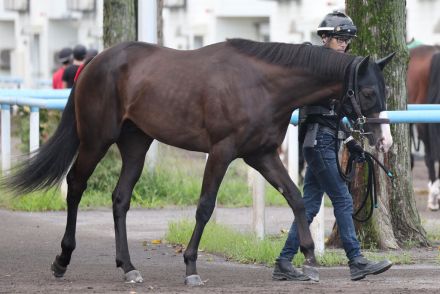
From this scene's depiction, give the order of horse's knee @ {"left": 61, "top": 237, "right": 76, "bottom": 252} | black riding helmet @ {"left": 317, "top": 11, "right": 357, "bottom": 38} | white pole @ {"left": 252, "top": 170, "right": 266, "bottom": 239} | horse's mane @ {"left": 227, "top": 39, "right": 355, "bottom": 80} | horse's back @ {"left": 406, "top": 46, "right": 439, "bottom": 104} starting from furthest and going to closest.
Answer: horse's back @ {"left": 406, "top": 46, "right": 439, "bottom": 104} < white pole @ {"left": 252, "top": 170, "right": 266, "bottom": 239} < horse's knee @ {"left": 61, "top": 237, "right": 76, "bottom": 252} < black riding helmet @ {"left": 317, "top": 11, "right": 357, "bottom": 38} < horse's mane @ {"left": 227, "top": 39, "right": 355, "bottom": 80}

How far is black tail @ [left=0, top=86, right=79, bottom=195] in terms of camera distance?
10.2 metres

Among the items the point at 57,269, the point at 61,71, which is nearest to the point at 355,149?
the point at 57,269

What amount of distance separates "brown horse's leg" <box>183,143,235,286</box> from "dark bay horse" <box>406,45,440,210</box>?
6.11m

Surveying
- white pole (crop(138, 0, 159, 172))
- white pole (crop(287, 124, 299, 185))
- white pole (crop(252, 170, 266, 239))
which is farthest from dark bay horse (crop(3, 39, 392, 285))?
white pole (crop(138, 0, 159, 172))

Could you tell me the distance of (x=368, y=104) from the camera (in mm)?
9117

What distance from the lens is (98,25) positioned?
40469 mm

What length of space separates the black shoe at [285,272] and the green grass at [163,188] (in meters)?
5.02

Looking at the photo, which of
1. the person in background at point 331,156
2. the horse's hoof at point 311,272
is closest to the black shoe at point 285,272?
the person in background at point 331,156

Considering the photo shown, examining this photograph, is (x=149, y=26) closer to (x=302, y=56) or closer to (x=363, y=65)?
(x=302, y=56)

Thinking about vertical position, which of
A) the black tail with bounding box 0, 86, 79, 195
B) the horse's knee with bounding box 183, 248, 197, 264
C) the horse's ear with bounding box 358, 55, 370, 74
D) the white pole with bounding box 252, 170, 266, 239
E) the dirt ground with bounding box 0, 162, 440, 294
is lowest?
the dirt ground with bounding box 0, 162, 440, 294

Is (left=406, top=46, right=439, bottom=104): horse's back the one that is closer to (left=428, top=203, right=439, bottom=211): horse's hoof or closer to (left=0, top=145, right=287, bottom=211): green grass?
(left=428, top=203, right=439, bottom=211): horse's hoof

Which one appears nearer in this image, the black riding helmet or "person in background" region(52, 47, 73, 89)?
the black riding helmet

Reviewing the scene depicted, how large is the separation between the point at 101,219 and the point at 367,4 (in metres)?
3.74

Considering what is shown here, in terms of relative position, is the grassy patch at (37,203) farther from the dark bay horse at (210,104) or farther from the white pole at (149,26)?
the dark bay horse at (210,104)
